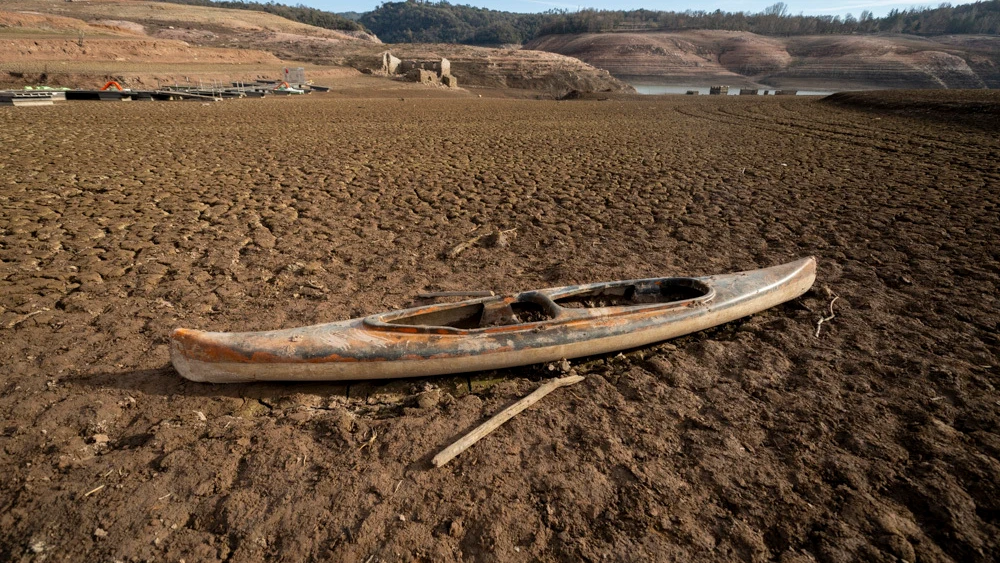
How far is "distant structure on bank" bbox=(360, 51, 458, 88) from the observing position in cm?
2844

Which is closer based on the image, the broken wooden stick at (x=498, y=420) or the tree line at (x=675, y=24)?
the broken wooden stick at (x=498, y=420)

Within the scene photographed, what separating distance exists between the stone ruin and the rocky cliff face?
119 feet

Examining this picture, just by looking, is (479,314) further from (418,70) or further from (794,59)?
(794,59)

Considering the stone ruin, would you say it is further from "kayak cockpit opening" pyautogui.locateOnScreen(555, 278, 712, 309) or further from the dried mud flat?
"kayak cockpit opening" pyautogui.locateOnScreen(555, 278, 712, 309)

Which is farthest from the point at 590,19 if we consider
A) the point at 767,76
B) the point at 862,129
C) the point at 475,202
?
the point at 475,202

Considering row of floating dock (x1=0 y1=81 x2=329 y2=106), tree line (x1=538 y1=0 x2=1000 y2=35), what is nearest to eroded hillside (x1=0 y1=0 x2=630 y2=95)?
row of floating dock (x1=0 y1=81 x2=329 y2=106)

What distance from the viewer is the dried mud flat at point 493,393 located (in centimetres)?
173

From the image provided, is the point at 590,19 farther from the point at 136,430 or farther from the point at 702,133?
the point at 136,430

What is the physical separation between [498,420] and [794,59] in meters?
75.7

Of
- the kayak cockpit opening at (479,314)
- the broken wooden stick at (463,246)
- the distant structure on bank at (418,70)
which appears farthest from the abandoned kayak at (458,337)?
the distant structure on bank at (418,70)

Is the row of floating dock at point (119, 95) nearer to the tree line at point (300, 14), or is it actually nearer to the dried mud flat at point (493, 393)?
the dried mud flat at point (493, 393)

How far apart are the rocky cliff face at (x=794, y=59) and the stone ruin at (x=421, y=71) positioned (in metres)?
36.3

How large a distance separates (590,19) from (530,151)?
93.7m

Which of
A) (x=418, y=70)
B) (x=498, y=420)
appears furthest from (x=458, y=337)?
(x=418, y=70)
